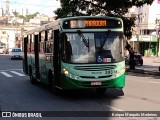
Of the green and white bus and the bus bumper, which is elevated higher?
the green and white bus

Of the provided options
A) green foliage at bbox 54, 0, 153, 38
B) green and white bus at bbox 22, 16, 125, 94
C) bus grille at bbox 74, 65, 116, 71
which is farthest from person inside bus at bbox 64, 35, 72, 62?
green foliage at bbox 54, 0, 153, 38

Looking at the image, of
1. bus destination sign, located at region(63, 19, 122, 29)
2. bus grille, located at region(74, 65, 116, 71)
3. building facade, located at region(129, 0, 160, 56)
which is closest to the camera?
bus grille, located at region(74, 65, 116, 71)

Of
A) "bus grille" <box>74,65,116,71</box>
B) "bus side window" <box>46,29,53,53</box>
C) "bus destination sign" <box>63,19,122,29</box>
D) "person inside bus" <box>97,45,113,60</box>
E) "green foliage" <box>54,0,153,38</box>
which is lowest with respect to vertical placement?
"bus grille" <box>74,65,116,71</box>

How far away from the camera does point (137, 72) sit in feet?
99.9

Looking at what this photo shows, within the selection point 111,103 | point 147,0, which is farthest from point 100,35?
point 147,0

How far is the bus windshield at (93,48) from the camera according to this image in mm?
13352

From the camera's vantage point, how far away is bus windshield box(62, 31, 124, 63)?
13.4m

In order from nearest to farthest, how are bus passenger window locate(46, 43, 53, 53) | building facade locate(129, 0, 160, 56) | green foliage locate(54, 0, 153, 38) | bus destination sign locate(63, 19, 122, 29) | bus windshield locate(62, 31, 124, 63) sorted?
bus windshield locate(62, 31, 124, 63), bus destination sign locate(63, 19, 122, 29), bus passenger window locate(46, 43, 53, 53), green foliage locate(54, 0, 153, 38), building facade locate(129, 0, 160, 56)

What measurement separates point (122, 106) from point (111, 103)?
0.78m

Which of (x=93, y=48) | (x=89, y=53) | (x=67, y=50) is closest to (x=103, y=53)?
(x=93, y=48)

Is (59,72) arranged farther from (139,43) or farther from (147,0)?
(139,43)

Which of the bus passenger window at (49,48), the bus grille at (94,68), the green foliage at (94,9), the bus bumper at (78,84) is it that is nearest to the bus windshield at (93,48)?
the bus grille at (94,68)

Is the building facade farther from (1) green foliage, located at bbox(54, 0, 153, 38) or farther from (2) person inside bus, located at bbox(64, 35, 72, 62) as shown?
(2) person inside bus, located at bbox(64, 35, 72, 62)

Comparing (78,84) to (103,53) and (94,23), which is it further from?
(94,23)
